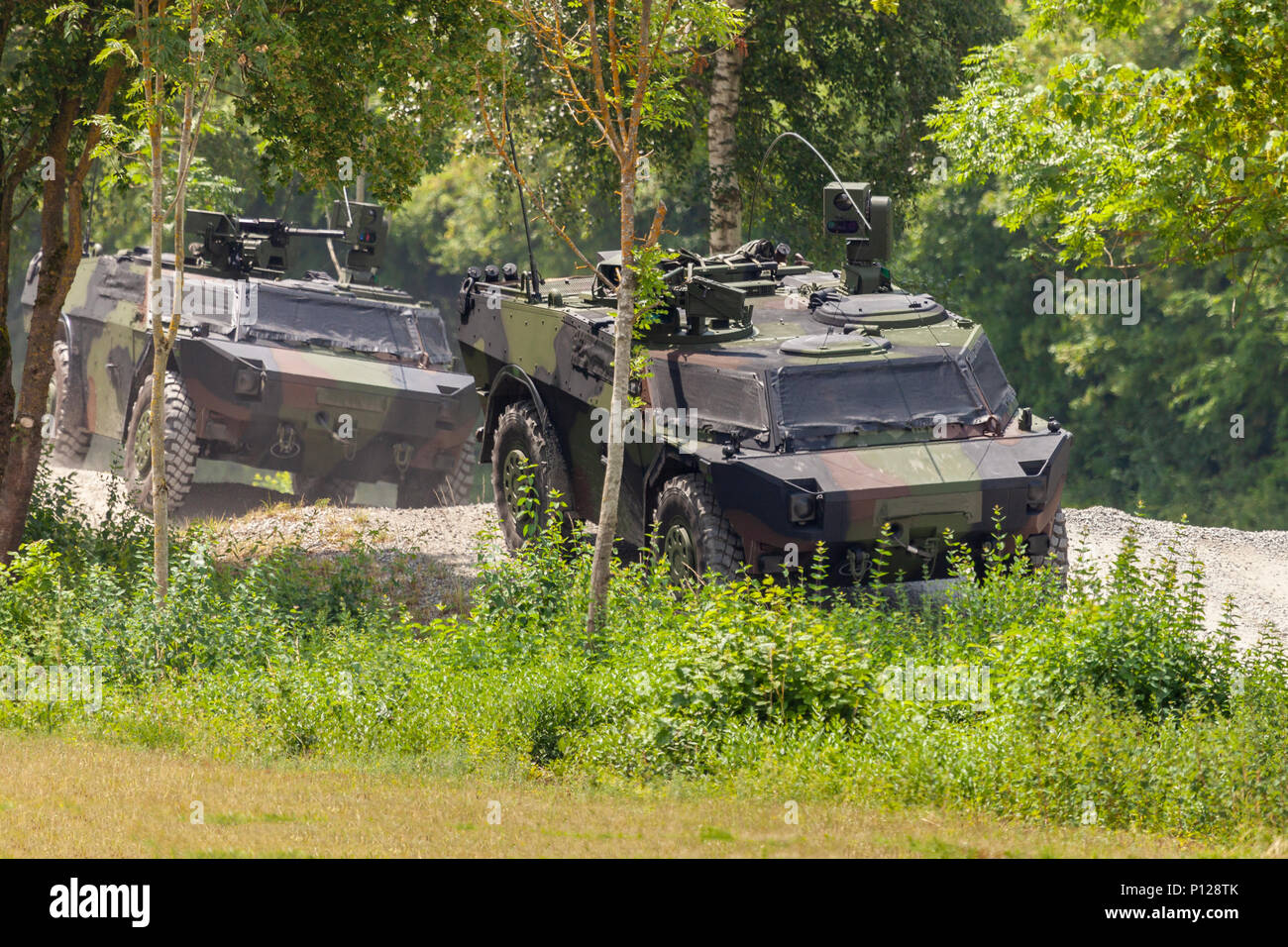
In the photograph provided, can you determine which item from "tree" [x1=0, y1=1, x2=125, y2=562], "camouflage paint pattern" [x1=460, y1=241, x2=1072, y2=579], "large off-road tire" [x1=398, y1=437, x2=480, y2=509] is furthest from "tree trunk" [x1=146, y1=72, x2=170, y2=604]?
"large off-road tire" [x1=398, y1=437, x2=480, y2=509]

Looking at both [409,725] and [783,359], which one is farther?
[783,359]

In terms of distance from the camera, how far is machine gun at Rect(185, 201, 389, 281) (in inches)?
727

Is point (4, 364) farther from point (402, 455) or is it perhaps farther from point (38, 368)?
point (402, 455)

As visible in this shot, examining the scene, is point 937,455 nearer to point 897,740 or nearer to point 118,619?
point 897,740

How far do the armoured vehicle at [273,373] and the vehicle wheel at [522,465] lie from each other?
2.33m

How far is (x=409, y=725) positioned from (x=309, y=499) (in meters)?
9.28

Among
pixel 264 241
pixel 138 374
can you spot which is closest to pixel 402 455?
pixel 138 374

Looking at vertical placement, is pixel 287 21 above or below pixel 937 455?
above

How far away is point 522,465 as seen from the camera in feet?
45.3

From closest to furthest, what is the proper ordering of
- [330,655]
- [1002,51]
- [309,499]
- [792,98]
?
[330,655]
[1002,51]
[309,499]
[792,98]

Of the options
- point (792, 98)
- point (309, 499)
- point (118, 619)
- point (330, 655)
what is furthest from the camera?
point (792, 98)

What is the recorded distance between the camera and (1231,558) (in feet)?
51.9

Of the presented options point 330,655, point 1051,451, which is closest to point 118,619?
point 330,655

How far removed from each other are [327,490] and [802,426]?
26.5 feet
